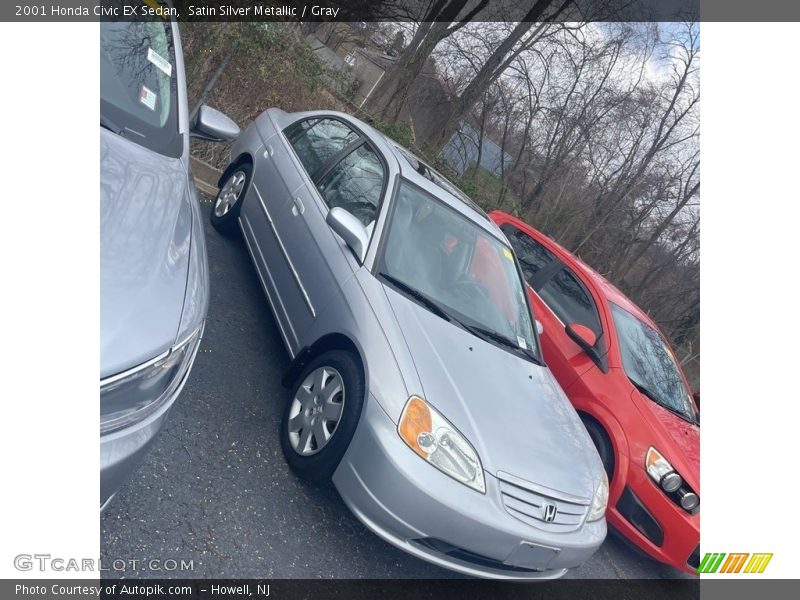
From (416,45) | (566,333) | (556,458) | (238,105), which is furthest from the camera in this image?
(416,45)

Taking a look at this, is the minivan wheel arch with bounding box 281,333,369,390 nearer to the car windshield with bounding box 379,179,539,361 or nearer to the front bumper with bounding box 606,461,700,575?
the car windshield with bounding box 379,179,539,361

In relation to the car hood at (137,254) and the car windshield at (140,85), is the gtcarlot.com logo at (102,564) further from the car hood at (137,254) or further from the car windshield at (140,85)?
the car windshield at (140,85)

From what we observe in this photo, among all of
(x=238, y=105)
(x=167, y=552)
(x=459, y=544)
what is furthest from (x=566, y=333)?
(x=238, y=105)

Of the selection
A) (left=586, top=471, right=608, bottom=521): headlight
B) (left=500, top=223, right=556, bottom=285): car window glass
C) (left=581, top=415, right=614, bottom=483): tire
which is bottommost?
(left=581, top=415, right=614, bottom=483): tire

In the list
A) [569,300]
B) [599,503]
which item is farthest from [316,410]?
[569,300]

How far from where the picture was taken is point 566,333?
15.8ft

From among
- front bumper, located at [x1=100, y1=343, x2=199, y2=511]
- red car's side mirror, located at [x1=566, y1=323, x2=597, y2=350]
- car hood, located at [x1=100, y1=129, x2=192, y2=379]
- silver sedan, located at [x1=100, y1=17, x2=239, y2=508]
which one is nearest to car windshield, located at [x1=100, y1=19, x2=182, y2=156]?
silver sedan, located at [x1=100, y1=17, x2=239, y2=508]

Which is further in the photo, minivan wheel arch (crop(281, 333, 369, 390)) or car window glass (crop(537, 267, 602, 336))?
car window glass (crop(537, 267, 602, 336))

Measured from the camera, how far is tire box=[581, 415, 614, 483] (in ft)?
13.9

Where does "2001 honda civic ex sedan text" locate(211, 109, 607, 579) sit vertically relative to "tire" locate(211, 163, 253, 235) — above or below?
above

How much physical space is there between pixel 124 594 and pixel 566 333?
12.0 ft

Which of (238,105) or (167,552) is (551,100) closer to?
(238,105)

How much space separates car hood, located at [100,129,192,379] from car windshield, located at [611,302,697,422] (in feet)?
11.9

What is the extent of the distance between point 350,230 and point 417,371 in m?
0.90
